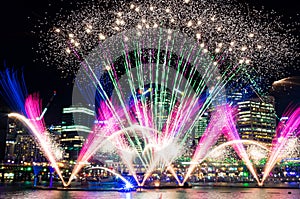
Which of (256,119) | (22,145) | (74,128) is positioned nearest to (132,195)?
(22,145)

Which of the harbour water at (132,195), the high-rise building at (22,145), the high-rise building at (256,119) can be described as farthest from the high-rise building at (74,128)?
the harbour water at (132,195)

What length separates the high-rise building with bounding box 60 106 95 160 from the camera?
147m

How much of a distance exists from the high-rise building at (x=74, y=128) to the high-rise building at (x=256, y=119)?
2442 inches

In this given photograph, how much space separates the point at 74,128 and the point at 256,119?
241ft

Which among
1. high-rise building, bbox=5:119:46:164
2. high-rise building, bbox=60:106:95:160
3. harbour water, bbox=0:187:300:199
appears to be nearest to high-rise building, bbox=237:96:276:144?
high-rise building, bbox=60:106:95:160

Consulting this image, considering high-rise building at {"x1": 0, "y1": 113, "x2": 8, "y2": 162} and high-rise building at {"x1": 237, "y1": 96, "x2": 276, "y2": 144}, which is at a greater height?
high-rise building at {"x1": 237, "y1": 96, "x2": 276, "y2": 144}

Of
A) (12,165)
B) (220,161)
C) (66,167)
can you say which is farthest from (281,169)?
(12,165)

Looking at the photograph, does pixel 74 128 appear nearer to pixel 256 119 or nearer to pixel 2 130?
pixel 256 119

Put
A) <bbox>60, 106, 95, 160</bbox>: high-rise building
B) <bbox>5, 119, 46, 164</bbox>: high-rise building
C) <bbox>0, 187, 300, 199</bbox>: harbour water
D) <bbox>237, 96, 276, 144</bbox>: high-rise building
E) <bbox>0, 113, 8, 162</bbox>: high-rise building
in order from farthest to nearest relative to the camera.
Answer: <bbox>60, 106, 95, 160</bbox>: high-rise building → <bbox>237, 96, 276, 144</bbox>: high-rise building → <bbox>5, 119, 46, 164</bbox>: high-rise building → <bbox>0, 187, 300, 199</bbox>: harbour water → <bbox>0, 113, 8, 162</bbox>: high-rise building

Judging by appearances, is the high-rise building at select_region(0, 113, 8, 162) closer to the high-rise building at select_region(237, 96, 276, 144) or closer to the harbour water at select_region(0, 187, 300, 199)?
the harbour water at select_region(0, 187, 300, 199)

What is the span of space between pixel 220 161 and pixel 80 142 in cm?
6086

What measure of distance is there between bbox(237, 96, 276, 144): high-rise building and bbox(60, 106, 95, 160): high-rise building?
62017 mm

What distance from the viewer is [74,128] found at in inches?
6029

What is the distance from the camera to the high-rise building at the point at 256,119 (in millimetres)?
133625
